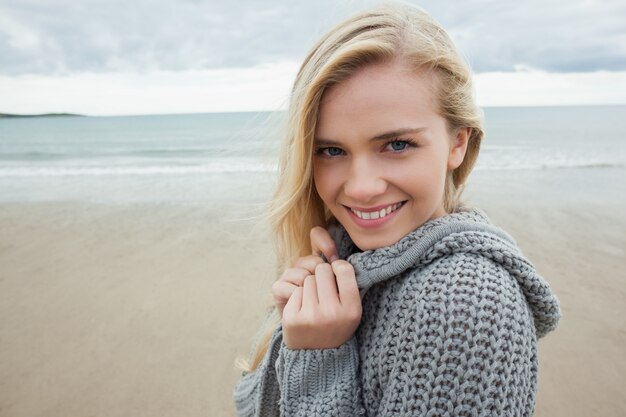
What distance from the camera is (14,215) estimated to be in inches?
282

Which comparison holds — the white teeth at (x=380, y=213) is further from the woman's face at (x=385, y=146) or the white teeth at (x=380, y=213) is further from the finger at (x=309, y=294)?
the finger at (x=309, y=294)

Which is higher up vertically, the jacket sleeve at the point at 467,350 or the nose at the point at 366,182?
the nose at the point at 366,182

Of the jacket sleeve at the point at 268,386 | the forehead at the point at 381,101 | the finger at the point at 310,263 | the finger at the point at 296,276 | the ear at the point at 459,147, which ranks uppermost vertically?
the forehead at the point at 381,101

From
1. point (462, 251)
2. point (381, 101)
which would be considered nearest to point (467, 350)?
point (462, 251)

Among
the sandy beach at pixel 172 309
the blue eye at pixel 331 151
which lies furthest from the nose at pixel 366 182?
the sandy beach at pixel 172 309

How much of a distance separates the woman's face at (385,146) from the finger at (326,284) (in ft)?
0.51

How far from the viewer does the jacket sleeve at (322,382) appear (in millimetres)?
1228

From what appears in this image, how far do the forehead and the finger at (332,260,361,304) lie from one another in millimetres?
404

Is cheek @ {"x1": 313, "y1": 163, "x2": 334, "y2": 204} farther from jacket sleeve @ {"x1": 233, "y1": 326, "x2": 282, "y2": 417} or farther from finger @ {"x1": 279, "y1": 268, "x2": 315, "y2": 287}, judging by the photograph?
jacket sleeve @ {"x1": 233, "y1": 326, "x2": 282, "y2": 417}

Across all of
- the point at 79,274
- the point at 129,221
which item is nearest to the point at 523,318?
the point at 79,274

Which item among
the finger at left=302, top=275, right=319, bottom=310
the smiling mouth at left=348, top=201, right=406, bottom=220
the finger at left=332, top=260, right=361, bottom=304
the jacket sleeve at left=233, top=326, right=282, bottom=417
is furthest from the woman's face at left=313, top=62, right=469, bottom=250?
the jacket sleeve at left=233, top=326, right=282, bottom=417

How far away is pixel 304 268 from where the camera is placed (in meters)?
1.61

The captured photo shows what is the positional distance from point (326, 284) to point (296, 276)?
19 cm

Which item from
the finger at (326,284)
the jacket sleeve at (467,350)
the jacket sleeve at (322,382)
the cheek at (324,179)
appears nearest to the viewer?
the jacket sleeve at (467,350)
